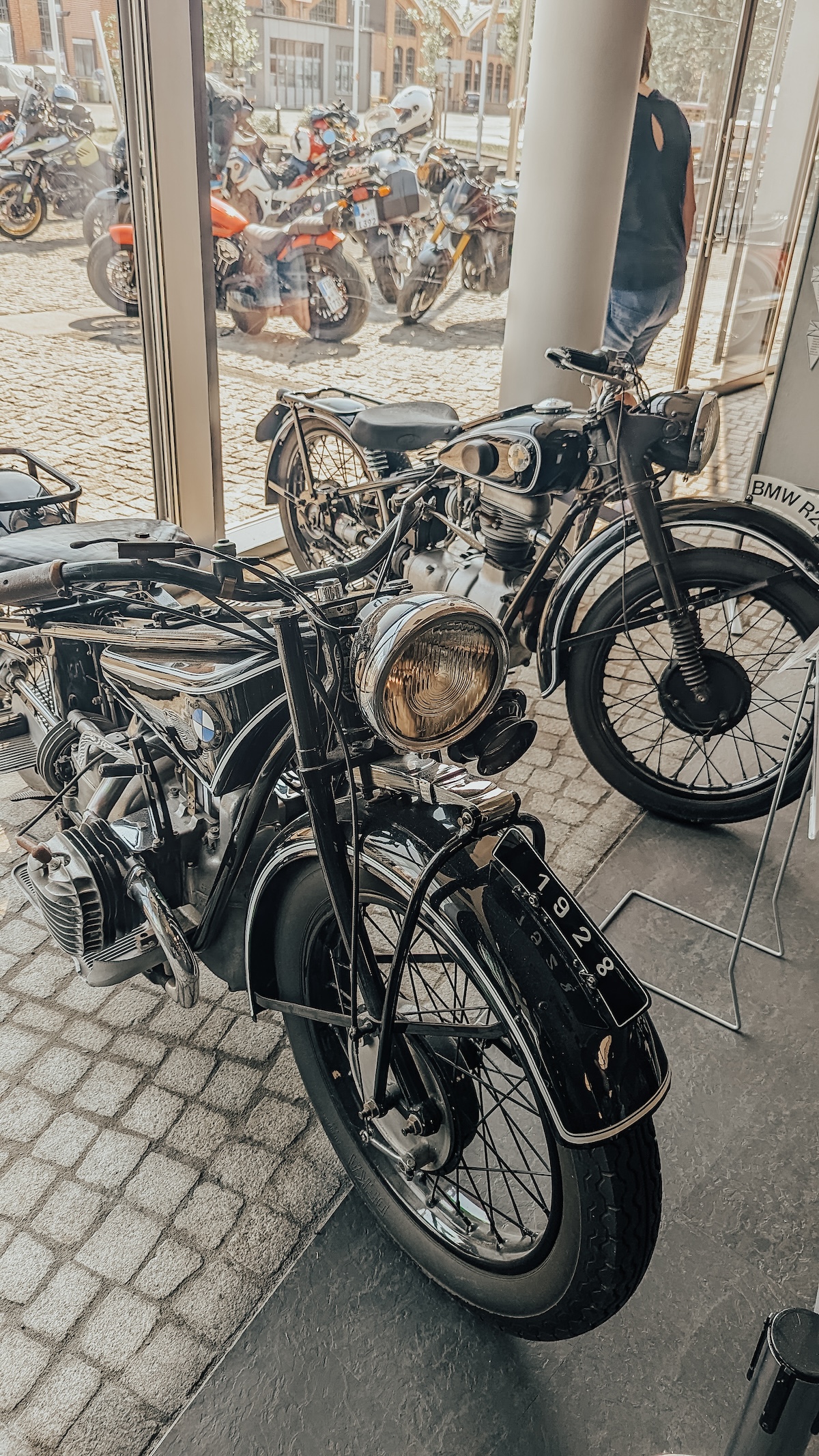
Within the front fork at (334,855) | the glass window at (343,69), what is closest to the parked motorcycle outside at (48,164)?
the glass window at (343,69)

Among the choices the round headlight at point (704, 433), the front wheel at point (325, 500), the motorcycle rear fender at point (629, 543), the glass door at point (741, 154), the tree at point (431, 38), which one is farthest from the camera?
the glass door at point (741, 154)

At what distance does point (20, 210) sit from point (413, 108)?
8.45ft

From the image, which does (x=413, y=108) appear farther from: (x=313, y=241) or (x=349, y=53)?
(x=313, y=241)

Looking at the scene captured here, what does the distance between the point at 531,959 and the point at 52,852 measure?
1.10 m

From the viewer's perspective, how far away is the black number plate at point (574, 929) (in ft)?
4.76

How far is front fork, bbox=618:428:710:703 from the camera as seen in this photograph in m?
2.93

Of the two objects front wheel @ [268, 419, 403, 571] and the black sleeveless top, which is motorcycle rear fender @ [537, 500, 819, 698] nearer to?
front wheel @ [268, 419, 403, 571]

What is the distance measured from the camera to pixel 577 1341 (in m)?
1.77

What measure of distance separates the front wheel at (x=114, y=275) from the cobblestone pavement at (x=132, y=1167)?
14 centimetres

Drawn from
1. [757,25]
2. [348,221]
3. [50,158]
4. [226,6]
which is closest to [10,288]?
[50,158]

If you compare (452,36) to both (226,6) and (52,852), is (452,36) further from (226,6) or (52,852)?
(52,852)

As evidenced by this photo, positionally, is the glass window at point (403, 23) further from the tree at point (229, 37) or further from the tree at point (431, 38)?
the tree at point (229, 37)

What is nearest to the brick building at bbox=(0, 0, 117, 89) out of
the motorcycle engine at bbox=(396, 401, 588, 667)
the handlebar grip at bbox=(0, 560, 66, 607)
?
the motorcycle engine at bbox=(396, 401, 588, 667)

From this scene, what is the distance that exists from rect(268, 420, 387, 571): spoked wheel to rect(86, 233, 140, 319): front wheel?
0.83 m
